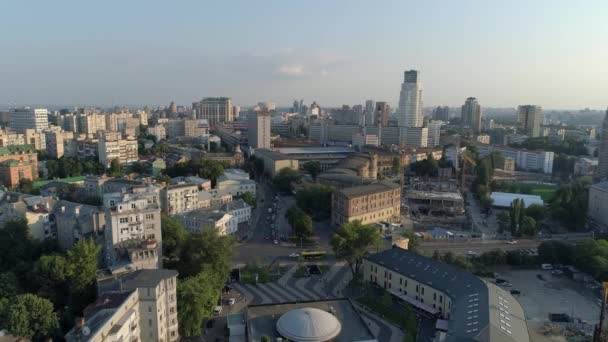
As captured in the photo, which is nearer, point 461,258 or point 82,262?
point 82,262

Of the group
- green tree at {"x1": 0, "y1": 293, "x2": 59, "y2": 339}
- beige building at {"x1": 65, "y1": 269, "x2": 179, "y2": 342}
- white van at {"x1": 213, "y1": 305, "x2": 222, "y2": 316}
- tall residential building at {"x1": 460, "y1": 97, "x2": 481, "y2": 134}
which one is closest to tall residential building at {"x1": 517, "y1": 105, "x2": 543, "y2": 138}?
tall residential building at {"x1": 460, "y1": 97, "x2": 481, "y2": 134}

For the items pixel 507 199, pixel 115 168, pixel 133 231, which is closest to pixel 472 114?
pixel 507 199

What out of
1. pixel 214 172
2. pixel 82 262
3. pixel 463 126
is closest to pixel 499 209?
pixel 214 172

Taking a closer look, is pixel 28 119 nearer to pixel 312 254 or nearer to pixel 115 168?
pixel 115 168

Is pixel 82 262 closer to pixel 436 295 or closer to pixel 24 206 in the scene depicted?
pixel 24 206

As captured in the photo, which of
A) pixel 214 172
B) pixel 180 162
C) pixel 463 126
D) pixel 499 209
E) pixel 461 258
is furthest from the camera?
pixel 463 126

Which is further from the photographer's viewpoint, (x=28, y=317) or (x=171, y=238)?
(x=171, y=238)
